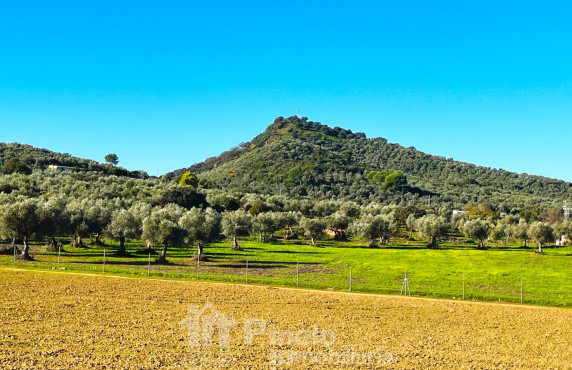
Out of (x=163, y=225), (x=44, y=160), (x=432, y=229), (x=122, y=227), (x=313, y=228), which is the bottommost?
(x=122, y=227)

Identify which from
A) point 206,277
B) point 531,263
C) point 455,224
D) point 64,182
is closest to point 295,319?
point 206,277

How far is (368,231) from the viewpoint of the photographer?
91.6 metres

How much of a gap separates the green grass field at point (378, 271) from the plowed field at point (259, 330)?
16.7 ft

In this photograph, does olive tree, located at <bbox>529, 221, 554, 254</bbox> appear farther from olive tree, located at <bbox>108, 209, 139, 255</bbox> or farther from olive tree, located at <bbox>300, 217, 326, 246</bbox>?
olive tree, located at <bbox>108, 209, 139, 255</bbox>

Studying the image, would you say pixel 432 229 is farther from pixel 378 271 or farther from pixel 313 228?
pixel 378 271

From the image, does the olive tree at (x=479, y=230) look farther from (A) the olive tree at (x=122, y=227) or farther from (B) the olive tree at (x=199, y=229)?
(A) the olive tree at (x=122, y=227)

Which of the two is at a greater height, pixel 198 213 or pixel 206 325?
pixel 198 213

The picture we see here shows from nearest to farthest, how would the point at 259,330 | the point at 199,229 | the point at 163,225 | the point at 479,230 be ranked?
the point at 259,330 → the point at 163,225 → the point at 199,229 → the point at 479,230

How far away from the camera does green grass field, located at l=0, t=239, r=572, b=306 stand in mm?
36938

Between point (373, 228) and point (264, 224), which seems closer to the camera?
point (373, 228)

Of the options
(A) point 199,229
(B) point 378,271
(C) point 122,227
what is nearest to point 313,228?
(A) point 199,229

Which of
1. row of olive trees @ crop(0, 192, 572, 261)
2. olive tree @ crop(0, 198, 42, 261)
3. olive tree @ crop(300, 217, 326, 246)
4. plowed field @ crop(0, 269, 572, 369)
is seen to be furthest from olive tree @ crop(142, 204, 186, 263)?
olive tree @ crop(300, 217, 326, 246)

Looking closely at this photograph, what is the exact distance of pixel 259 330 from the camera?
21.6 metres

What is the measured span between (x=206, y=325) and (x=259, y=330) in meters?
2.44
